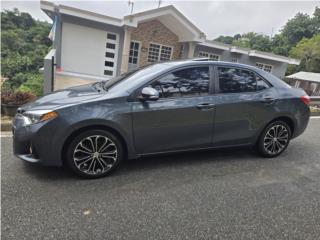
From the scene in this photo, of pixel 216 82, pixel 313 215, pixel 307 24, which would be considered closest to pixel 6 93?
pixel 216 82

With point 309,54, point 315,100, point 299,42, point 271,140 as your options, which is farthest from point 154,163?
point 299,42

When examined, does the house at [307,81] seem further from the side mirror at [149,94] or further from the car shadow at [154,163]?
the side mirror at [149,94]

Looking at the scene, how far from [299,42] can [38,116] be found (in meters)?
41.7

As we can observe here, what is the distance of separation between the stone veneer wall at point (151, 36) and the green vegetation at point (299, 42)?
23.9m

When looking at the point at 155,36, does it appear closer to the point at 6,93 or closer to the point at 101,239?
the point at 6,93

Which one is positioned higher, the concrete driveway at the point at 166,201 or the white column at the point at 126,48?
the white column at the point at 126,48

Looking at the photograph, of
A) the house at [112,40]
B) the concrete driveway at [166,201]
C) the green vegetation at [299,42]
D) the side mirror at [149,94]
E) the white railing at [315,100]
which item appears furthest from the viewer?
the green vegetation at [299,42]

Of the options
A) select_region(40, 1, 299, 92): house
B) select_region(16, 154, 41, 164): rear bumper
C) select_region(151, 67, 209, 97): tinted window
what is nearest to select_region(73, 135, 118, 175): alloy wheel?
select_region(16, 154, 41, 164): rear bumper

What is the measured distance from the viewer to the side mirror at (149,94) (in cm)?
324

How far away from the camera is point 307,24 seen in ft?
162

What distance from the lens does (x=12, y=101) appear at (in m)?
5.36

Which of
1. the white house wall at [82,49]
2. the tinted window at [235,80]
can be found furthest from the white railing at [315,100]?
the white house wall at [82,49]

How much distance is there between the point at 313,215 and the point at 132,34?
12.3m

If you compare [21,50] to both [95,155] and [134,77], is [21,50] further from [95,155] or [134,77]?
[95,155]
